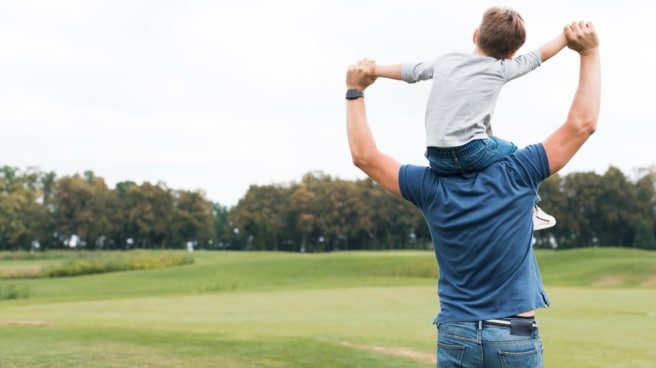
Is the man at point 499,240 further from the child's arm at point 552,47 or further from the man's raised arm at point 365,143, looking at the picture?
the man's raised arm at point 365,143

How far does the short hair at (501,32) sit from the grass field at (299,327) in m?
8.04

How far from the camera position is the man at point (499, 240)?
2.60m

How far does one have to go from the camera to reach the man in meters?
2.60

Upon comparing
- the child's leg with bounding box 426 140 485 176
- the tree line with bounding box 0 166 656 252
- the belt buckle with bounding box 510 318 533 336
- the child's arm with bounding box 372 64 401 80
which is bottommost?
the belt buckle with bounding box 510 318 533 336

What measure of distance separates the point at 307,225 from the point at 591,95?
9721 centimetres

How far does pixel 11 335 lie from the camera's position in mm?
13633

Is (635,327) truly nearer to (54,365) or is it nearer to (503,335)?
(54,365)

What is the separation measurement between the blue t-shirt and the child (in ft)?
0.25

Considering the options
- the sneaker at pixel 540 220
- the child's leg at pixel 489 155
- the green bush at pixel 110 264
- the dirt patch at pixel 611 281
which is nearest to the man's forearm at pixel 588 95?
the child's leg at pixel 489 155

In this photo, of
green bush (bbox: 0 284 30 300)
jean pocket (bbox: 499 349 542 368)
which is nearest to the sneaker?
jean pocket (bbox: 499 349 542 368)

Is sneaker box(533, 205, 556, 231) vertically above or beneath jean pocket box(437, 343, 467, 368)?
above

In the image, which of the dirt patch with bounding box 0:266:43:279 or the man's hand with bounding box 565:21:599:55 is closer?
the man's hand with bounding box 565:21:599:55

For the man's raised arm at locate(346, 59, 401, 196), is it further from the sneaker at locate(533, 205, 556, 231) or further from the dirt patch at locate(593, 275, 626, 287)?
the dirt patch at locate(593, 275, 626, 287)

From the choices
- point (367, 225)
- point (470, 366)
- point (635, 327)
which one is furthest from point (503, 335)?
point (367, 225)
